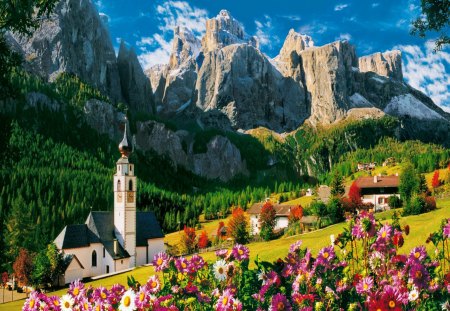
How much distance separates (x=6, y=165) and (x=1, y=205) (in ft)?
341

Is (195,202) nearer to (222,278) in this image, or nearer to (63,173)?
(63,173)

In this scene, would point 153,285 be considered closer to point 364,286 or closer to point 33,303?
point 33,303

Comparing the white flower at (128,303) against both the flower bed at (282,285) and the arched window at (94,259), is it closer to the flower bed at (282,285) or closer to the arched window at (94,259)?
the flower bed at (282,285)

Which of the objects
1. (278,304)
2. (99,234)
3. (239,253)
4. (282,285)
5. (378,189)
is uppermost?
(239,253)

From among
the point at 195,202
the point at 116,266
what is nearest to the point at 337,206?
the point at 116,266

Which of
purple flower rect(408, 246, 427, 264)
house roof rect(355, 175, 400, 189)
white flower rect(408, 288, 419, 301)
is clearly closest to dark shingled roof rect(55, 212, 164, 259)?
house roof rect(355, 175, 400, 189)

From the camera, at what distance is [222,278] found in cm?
713

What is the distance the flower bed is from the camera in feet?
20.0

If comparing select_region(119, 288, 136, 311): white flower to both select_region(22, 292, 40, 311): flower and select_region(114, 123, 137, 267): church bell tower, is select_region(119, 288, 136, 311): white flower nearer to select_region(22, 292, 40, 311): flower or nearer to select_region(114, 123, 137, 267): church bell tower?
select_region(22, 292, 40, 311): flower

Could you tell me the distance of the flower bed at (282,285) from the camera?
610cm

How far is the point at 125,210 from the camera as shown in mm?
76500

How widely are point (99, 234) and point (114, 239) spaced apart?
2.42 m

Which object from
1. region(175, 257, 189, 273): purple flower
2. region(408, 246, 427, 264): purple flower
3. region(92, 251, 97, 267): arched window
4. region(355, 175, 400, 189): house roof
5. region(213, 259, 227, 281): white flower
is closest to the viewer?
region(213, 259, 227, 281): white flower

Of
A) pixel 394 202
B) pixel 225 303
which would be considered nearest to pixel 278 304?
pixel 225 303
